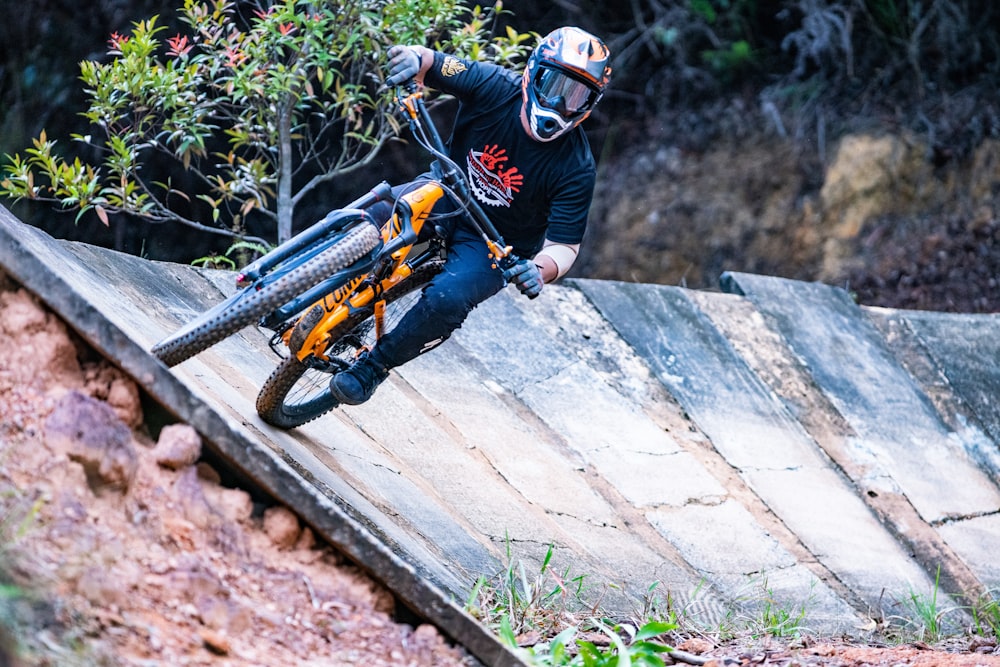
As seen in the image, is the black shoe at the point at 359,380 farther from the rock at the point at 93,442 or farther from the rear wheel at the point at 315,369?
the rock at the point at 93,442

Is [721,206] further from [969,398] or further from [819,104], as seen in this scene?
[969,398]

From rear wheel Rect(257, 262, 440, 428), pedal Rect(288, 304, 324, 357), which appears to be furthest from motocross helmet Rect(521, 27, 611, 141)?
pedal Rect(288, 304, 324, 357)

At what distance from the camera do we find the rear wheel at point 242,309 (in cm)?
376

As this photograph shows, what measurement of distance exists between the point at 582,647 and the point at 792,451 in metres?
3.40

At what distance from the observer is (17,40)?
8.96 metres

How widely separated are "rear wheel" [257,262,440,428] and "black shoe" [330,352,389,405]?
0.21 feet

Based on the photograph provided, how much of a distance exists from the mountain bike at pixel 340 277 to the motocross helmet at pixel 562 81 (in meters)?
0.37

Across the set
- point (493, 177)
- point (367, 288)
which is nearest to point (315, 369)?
point (367, 288)

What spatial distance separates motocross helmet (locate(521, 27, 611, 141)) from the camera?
13.6 feet

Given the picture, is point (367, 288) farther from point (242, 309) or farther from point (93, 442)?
point (93, 442)

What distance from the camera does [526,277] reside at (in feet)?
13.3

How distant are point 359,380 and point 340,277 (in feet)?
1.44

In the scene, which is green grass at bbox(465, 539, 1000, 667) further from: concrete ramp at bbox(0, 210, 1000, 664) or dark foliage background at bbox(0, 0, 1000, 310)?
dark foliage background at bbox(0, 0, 1000, 310)

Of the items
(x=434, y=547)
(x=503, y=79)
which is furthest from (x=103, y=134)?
(x=434, y=547)
